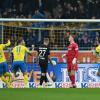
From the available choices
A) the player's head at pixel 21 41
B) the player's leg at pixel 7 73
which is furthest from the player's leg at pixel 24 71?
the player's head at pixel 21 41

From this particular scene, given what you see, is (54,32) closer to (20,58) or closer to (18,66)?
(20,58)

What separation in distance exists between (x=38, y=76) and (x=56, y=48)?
1.06 m

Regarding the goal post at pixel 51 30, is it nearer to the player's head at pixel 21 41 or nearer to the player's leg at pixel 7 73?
the player's head at pixel 21 41

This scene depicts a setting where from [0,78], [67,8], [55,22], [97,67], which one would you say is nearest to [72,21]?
[55,22]

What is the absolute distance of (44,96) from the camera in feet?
35.7

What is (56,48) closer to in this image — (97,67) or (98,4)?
(97,67)

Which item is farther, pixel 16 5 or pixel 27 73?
pixel 16 5

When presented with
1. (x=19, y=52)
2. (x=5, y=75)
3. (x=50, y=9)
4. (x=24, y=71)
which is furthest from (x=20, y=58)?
(x=50, y=9)

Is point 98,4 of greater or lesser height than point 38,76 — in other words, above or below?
above

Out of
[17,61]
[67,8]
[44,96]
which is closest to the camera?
[44,96]

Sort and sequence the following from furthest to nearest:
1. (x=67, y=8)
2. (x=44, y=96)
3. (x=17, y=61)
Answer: (x=67, y=8)
(x=17, y=61)
(x=44, y=96)

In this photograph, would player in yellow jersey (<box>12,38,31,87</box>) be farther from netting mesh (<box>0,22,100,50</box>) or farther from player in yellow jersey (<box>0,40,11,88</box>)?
netting mesh (<box>0,22,100,50</box>)

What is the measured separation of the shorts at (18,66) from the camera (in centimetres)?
1398

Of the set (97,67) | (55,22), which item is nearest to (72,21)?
(55,22)
